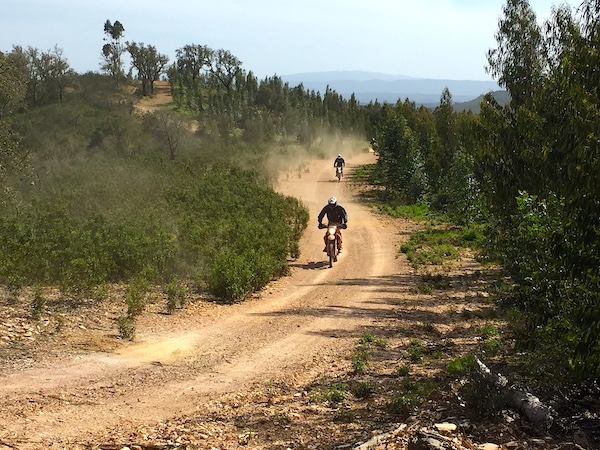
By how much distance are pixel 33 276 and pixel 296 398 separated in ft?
22.8

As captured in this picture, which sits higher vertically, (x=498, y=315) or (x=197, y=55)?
(x=197, y=55)

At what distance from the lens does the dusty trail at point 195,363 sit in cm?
639

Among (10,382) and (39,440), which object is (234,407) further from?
(10,382)

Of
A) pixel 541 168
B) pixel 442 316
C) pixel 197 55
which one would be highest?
pixel 197 55

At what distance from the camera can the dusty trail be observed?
639 cm

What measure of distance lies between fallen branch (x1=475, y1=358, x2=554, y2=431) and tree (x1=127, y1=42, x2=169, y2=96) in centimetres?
7713

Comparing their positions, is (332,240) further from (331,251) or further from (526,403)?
(526,403)

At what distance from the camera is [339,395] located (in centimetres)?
733

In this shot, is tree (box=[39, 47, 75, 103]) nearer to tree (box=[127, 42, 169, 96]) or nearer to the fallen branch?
tree (box=[127, 42, 169, 96])

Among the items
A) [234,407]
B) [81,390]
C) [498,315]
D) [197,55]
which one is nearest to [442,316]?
[498,315]

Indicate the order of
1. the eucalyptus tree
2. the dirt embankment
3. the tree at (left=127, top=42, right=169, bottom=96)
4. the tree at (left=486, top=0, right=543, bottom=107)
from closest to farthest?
1. the eucalyptus tree
2. the dirt embankment
3. the tree at (left=486, top=0, right=543, bottom=107)
4. the tree at (left=127, top=42, right=169, bottom=96)

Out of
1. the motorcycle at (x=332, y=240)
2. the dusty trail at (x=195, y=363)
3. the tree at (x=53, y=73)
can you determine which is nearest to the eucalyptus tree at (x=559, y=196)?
the dusty trail at (x=195, y=363)

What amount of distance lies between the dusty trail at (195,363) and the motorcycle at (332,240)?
1.15 meters

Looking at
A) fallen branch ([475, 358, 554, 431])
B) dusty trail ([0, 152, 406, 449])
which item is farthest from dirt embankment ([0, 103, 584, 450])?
fallen branch ([475, 358, 554, 431])
